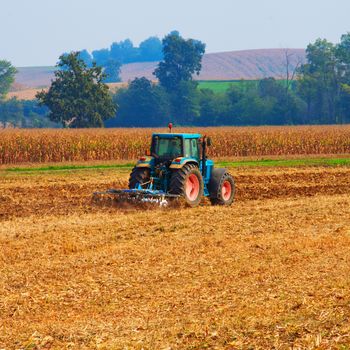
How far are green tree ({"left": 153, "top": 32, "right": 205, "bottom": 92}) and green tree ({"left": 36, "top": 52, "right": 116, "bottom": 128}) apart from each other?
39.8 metres

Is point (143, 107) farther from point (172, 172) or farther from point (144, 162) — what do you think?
point (172, 172)

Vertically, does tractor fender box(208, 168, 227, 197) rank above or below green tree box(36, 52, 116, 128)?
below

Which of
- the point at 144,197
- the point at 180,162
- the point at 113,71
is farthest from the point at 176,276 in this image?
the point at 113,71

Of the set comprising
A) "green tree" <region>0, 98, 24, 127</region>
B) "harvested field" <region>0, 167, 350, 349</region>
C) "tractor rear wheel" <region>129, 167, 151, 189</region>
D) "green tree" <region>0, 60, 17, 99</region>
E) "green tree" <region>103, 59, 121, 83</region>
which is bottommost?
"harvested field" <region>0, 167, 350, 349</region>

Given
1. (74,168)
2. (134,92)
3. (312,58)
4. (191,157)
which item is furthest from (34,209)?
(312,58)

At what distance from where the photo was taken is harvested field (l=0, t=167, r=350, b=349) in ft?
28.6

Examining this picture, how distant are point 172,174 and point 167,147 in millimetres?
906

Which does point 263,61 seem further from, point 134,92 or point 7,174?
point 7,174

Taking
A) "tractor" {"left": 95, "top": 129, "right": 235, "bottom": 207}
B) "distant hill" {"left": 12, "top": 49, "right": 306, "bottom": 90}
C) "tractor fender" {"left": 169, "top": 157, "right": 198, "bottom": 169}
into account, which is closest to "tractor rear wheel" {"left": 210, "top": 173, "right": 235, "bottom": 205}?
"tractor" {"left": 95, "top": 129, "right": 235, "bottom": 207}

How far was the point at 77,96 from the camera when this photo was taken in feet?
213

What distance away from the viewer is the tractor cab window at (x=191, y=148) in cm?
1956

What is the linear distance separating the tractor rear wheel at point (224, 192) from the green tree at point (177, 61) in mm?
84988

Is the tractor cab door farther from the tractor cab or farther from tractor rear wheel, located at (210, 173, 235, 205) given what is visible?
tractor rear wheel, located at (210, 173, 235, 205)

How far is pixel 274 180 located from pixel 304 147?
2033 cm
